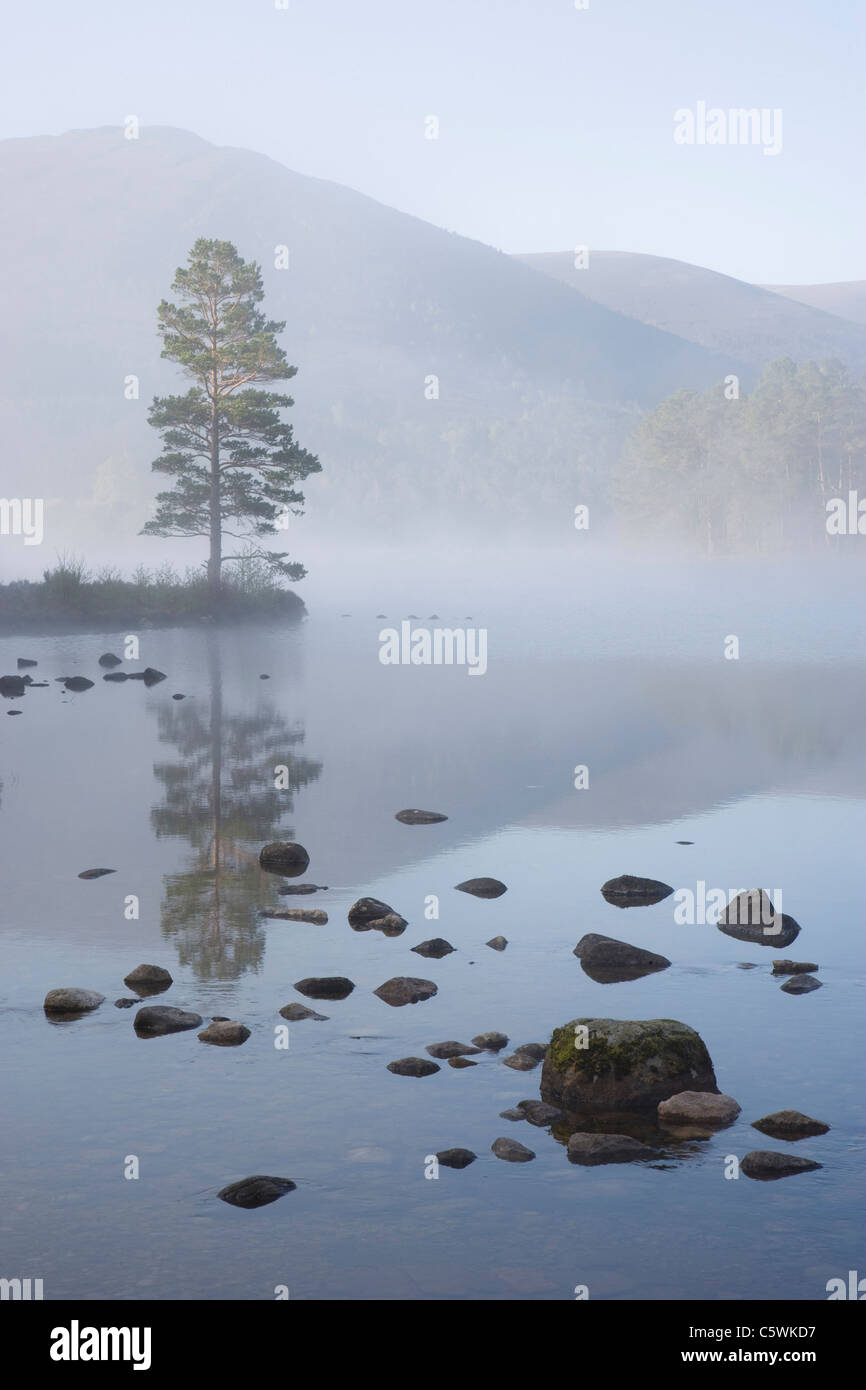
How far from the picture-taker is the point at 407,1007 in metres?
11.9

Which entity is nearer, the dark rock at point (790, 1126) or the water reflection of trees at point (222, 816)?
the dark rock at point (790, 1126)

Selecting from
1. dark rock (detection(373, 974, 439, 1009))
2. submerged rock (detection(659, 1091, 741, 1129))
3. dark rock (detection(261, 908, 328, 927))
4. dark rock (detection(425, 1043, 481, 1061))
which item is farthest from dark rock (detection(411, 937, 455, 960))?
submerged rock (detection(659, 1091, 741, 1129))

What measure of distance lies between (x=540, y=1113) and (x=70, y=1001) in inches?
165

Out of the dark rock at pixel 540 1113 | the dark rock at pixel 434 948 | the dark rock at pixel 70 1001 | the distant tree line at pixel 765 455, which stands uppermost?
the distant tree line at pixel 765 455

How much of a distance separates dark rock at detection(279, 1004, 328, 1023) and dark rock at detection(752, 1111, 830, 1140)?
3.65 m

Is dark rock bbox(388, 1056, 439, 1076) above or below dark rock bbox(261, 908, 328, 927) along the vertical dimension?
below

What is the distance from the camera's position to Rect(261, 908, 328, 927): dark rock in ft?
48.0

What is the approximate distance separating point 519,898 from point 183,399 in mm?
46700

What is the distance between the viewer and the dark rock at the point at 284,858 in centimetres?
1703

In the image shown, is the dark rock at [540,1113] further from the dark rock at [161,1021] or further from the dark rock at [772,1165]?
the dark rock at [161,1021]

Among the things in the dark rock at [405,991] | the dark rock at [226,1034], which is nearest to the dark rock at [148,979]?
the dark rock at [226,1034]

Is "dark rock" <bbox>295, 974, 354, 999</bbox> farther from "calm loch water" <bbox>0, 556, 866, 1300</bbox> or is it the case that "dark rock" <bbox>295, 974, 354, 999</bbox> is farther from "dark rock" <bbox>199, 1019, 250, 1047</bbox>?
"dark rock" <bbox>199, 1019, 250, 1047</bbox>

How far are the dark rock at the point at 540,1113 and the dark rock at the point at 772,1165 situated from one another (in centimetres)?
130

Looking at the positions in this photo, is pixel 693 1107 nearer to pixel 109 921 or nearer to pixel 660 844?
pixel 109 921
